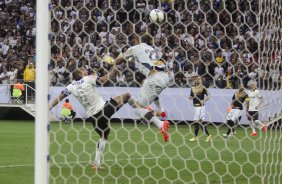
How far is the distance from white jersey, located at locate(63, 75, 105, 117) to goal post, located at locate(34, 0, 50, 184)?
6190 mm

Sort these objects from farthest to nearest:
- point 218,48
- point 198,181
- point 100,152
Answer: point 100,152, point 198,181, point 218,48

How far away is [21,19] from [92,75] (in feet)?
23.6

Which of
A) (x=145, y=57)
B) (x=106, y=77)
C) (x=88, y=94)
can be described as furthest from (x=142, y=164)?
(x=106, y=77)

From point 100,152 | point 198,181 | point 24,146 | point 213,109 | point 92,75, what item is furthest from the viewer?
point 213,109

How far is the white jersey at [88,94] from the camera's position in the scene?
11.4m

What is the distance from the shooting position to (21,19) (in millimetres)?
18328

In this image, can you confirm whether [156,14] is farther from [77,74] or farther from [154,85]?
[154,85]

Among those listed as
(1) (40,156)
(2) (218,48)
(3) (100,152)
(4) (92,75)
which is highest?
(2) (218,48)

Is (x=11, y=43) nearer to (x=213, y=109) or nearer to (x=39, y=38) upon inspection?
(x=213, y=109)

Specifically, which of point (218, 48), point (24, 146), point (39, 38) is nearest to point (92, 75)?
point (24, 146)

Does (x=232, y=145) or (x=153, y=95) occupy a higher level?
(x=153, y=95)

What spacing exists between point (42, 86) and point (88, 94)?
642 cm

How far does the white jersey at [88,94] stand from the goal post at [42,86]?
6.19 meters

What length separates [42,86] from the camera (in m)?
5.11
